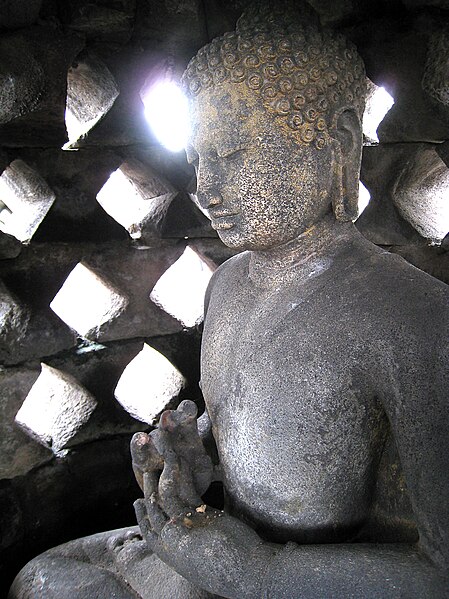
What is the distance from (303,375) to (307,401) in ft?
0.17

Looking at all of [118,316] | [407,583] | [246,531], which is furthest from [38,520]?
[407,583]

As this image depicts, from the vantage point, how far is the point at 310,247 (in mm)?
1410

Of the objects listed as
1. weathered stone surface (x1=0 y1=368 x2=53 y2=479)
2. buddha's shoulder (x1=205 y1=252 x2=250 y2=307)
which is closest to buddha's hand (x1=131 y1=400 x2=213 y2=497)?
buddha's shoulder (x1=205 y1=252 x2=250 y2=307)

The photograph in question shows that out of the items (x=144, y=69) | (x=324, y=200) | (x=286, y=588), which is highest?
(x=144, y=69)

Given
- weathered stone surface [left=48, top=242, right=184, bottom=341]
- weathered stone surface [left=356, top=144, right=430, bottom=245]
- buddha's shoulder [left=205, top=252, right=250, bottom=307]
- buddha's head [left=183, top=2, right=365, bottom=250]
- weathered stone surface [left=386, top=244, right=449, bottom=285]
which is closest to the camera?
buddha's head [left=183, top=2, right=365, bottom=250]

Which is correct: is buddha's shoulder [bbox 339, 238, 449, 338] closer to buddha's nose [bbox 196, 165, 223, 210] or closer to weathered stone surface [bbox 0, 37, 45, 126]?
buddha's nose [bbox 196, 165, 223, 210]

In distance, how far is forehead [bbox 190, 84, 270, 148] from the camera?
130 centimetres

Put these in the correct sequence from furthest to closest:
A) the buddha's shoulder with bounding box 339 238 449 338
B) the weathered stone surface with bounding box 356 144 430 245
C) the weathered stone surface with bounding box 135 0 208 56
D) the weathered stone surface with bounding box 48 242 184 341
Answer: the weathered stone surface with bounding box 356 144 430 245, the weathered stone surface with bounding box 48 242 184 341, the weathered stone surface with bounding box 135 0 208 56, the buddha's shoulder with bounding box 339 238 449 338

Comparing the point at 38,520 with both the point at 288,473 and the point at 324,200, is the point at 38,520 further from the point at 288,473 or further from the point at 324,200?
the point at 324,200

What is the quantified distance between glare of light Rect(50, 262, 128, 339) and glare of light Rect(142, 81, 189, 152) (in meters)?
0.49

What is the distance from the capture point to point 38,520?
2084 mm

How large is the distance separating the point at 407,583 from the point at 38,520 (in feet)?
4.33

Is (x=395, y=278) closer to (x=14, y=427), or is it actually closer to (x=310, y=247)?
(x=310, y=247)

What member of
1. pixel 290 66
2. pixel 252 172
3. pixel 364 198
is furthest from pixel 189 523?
pixel 364 198
